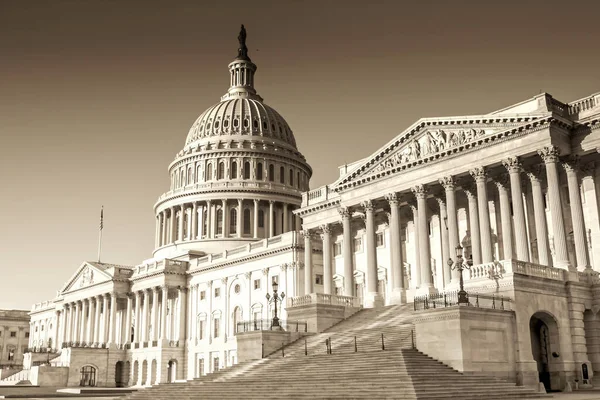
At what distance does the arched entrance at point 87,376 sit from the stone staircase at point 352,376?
188 ft

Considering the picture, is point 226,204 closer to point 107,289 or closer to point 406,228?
point 107,289

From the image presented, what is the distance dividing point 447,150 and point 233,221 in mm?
68109

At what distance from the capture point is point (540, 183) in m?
51.5

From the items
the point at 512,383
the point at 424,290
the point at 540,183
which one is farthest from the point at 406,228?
the point at 512,383

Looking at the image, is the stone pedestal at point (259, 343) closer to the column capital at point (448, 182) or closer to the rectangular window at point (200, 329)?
the column capital at point (448, 182)

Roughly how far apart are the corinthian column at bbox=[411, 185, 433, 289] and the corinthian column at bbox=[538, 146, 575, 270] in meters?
10.9

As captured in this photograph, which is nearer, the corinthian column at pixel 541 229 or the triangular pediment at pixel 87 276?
the corinthian column at pixel 541 229

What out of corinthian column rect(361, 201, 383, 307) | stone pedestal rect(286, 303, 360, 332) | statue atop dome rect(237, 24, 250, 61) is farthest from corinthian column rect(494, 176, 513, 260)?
statue atop dome rect(237, 24, 250, 61)

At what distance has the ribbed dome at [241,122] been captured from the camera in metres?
127

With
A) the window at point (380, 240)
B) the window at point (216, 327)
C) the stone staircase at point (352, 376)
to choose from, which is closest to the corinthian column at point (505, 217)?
the stone staircase at point (352, 376)

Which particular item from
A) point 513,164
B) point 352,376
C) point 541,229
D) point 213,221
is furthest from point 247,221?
point 352,376

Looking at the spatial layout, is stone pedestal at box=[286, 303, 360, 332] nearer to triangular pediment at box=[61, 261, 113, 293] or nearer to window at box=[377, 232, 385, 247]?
window at box=[377, 232, 385, 247]

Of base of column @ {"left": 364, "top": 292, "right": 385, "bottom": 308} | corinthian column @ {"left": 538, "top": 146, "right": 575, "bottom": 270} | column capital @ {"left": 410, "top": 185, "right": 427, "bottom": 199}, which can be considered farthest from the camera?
base of column @ {"left": 364, "top": 292, "right": 385, "bottom": 308}

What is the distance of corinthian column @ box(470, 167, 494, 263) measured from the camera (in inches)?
2015
